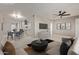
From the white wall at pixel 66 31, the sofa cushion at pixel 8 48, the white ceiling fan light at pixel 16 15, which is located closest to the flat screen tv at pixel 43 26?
the white wall at pixel 66 31

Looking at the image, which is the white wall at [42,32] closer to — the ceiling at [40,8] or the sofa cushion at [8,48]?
the ceiling at [40,8]

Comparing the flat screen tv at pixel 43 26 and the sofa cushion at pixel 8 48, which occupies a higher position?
the flat screen tv at pixel 43 26

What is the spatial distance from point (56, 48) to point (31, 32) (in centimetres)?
40

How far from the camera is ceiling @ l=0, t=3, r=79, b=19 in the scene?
1745mm

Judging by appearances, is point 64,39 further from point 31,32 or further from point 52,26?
point 31,32

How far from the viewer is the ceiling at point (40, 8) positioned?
1745 millimetres

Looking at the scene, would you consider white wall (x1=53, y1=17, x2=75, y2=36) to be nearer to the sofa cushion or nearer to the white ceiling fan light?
the white ceiling fan light

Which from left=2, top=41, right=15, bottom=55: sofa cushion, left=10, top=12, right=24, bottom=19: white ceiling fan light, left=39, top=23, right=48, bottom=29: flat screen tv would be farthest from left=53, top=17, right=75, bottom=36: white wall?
left=2, top=41, right=15, bottom=55: sofa cushion

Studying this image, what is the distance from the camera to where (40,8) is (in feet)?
5.79

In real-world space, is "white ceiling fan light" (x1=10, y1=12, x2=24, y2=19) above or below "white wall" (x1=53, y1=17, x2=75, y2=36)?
above

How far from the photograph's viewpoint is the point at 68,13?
1.76 metres

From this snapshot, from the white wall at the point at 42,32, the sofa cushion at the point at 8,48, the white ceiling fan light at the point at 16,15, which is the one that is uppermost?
the white ceiling fan light at the point at 16,15

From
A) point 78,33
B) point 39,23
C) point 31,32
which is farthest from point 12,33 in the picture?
point 78,33

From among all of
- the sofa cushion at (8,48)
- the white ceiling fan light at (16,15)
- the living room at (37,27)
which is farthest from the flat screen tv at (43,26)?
the sofa cushion at (8,48)
